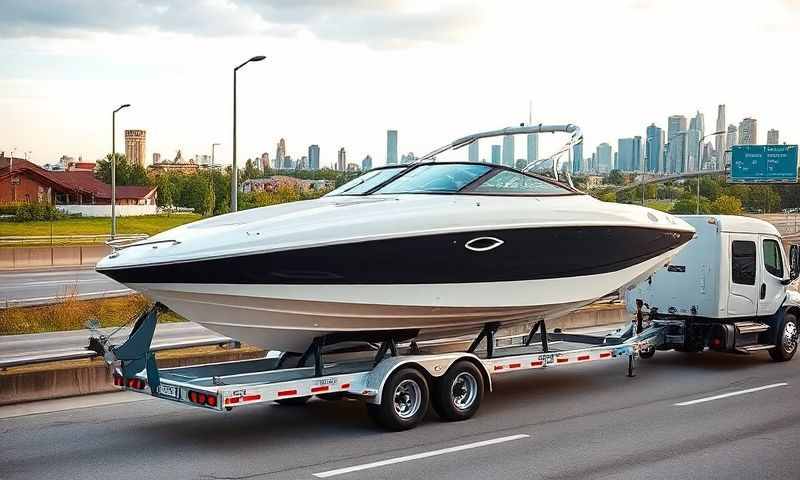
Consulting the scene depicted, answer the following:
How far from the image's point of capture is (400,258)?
11.0 meters

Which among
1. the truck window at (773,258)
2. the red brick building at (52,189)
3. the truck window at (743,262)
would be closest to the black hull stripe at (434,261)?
the truck window at (743,262)

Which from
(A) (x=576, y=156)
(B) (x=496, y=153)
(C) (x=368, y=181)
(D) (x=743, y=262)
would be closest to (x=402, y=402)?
(C) (x=368, y=181)

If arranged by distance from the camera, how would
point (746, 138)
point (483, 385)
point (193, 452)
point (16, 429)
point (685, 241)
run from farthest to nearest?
point (746, 138), point (685, 241), point (483, 385), point (16, 429), point (193, 452)

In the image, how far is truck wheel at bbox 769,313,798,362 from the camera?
1643 centimetres

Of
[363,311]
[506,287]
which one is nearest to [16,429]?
[363,311]

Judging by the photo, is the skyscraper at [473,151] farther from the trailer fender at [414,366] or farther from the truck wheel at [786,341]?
the truck wheel at [786,341]

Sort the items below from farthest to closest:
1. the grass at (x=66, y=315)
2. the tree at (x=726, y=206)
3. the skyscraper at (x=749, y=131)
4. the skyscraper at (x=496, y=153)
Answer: the skyscraper at (x=749, y=131) → the tree at (x=726, y=206) → the grass at (x=66, y=315) → the skyscraper at (x=496, y=153)

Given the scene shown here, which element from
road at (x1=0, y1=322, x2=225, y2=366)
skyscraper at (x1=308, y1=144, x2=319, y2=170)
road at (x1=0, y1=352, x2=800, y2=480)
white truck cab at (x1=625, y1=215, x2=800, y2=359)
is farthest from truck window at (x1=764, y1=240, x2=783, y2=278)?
skyscraper at (x1=308, y1=144, x2=319, y2=170)

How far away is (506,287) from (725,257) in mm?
5361

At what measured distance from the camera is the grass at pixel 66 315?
1980cm

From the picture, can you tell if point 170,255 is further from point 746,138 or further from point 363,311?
point 746,138

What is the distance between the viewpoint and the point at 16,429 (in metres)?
10.7

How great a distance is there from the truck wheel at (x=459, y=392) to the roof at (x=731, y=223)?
5.82 meters

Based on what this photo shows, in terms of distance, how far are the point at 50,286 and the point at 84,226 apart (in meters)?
36.3
